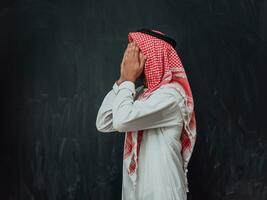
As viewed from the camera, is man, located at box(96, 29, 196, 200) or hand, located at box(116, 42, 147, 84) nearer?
man, located at box(96, 29, 196, 200)

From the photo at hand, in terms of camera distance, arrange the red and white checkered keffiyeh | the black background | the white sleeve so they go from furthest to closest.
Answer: the black background, the red and white checkered keffiyeh, the white sleeve

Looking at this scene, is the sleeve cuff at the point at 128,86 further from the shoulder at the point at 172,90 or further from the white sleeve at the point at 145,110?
the shoulder at the point at 172,90

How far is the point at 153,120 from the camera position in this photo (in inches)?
76.0

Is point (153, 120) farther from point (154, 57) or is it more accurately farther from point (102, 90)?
point (102, 90)

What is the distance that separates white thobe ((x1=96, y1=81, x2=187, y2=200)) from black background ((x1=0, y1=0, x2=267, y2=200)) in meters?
0.65

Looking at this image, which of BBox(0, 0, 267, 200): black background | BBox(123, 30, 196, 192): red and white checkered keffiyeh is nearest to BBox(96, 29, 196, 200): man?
BBox(123, 30, 196, 192): red and white checkered keffiyeh

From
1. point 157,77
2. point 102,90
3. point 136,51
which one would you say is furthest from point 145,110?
point 102,90

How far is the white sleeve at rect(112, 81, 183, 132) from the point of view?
189cm

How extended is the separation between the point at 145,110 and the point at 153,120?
70 millimetres

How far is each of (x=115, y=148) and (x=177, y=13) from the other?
0.92m

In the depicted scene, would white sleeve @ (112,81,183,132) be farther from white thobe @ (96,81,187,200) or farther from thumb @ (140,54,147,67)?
thumb @ (140,54,147,67)

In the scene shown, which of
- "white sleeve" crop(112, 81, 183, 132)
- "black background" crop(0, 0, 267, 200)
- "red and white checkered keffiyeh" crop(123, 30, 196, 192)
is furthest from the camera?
"black background" crop(0, 0, 267, 200)

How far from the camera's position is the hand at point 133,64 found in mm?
2025

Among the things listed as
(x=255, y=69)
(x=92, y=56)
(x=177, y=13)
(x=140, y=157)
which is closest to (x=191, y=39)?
(x=177, y=13)
